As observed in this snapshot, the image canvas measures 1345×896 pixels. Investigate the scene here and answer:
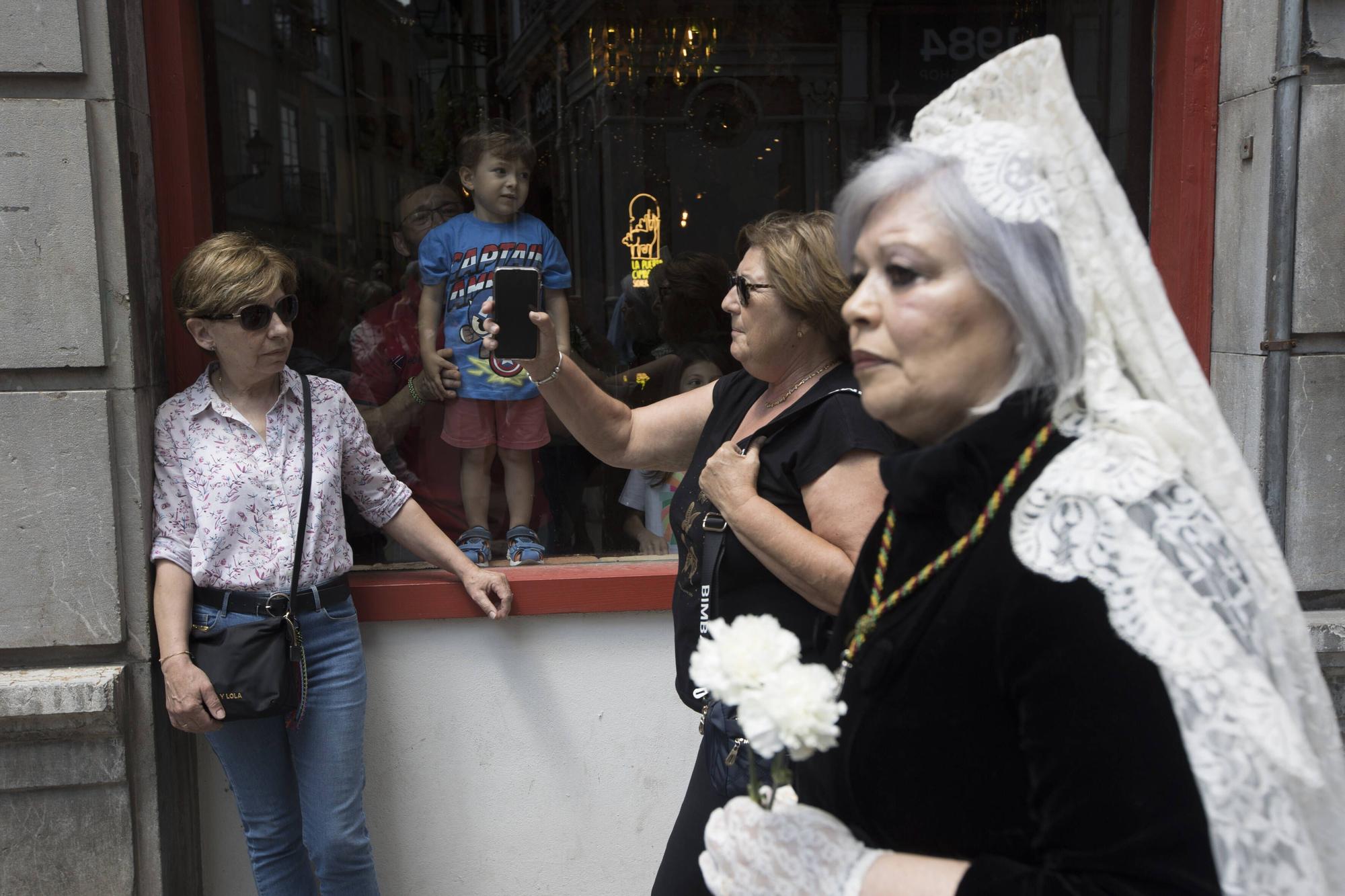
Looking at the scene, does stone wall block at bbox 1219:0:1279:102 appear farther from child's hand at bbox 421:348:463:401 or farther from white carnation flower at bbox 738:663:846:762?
→ white carnation flower at bbox 738:663:846:762

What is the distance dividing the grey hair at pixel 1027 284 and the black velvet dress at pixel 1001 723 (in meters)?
0.04

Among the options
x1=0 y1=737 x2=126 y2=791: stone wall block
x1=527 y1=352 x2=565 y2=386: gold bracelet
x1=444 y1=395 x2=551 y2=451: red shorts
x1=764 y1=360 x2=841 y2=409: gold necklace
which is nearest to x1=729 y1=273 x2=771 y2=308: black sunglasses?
x1=764 y1=360 x2=841 y2=409: gold necklace

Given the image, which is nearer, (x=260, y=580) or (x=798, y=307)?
(x=798, y=307)

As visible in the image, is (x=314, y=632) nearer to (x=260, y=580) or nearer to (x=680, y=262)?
(x=260, y=580)

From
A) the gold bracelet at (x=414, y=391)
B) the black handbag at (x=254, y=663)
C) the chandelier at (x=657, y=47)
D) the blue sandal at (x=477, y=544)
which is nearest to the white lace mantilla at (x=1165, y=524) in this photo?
the black handbag at (x=254, y=663)

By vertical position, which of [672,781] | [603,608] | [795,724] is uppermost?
[795,724]

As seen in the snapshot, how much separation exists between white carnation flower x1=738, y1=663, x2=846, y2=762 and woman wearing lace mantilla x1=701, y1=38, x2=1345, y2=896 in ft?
0.28

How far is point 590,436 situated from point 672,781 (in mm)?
1231

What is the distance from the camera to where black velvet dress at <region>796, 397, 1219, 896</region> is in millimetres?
1086

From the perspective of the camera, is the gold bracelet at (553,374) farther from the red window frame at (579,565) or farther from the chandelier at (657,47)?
the chandelier at (657,47)

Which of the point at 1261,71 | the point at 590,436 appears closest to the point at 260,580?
the point at 590,436

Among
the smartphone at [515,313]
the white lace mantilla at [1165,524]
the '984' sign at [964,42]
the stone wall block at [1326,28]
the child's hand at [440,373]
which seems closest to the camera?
the white lace mantilla at [1165,524]

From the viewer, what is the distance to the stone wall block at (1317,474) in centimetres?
296

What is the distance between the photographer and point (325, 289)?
354 centimetres
